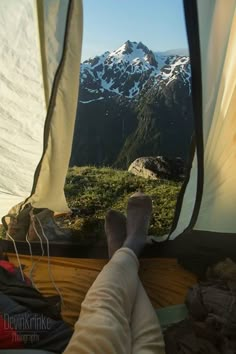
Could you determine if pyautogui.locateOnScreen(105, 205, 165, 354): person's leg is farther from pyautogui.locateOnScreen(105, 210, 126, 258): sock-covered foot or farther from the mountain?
the mountain

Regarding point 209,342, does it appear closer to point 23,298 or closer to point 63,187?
point 23,298

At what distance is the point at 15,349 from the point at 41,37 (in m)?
0.81

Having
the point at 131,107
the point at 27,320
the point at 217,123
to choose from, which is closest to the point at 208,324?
the point at 27,320

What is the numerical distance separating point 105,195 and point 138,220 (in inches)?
7.0

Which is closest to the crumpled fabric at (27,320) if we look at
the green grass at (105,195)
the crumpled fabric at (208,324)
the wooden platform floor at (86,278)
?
the wooden platform floor at (86,278)

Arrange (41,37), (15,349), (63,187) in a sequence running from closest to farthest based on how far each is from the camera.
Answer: (15,349)
(41,37)
(63,187)

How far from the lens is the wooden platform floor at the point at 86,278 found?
1.20m

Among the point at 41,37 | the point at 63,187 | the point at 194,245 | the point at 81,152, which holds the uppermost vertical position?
the point at 41,37

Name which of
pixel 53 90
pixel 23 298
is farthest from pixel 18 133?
pixel 23 298

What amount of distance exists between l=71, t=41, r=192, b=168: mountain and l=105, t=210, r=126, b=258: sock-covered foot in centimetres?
18

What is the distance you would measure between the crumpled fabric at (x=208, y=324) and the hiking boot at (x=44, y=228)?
530mm

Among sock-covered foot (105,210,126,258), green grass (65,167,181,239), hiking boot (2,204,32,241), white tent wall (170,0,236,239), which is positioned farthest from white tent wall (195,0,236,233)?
hiking boot (2,204,32,241)

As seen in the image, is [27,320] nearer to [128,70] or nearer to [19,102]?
[19,102]

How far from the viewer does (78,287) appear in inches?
49.1
